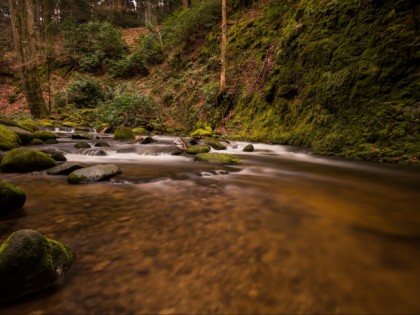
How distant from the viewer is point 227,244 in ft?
6.99

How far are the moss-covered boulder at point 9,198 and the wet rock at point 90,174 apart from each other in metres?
1.11

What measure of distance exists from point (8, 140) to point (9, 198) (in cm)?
495

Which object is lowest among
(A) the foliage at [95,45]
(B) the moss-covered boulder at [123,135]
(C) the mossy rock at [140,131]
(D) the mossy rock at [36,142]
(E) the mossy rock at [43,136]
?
(C) the mossy rock at [140,131]

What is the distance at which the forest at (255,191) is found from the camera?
1531mm

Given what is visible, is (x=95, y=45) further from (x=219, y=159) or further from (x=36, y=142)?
(x=219, y=159)

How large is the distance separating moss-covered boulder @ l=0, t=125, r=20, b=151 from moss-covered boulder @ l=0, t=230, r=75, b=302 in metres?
5.99

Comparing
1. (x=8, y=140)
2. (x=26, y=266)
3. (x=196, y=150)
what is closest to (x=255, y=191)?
(x=26, y=266)

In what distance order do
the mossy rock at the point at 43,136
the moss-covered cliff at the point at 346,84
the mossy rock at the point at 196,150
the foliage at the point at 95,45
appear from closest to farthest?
the moss-covered cliff at the point at 346,84 < the mossy rock at the point at 196,150 < the mossy rock at the point at 43,136 < the foliage at the point at 95,45

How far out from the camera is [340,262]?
1.88 m

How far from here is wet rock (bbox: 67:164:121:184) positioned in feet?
12.7

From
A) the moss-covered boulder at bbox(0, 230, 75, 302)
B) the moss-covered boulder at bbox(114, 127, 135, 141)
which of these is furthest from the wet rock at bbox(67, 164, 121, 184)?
the moss-covered boulder at bbox(114, 127, 135, 141)

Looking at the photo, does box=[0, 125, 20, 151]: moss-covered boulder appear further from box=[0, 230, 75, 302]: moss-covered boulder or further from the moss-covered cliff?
the moss-covered cliff

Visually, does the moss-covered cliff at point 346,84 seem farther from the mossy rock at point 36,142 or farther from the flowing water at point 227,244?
the mossy rock at point 36,142

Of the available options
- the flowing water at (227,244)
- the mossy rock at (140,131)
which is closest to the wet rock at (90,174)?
the flowing water at (227,244)
